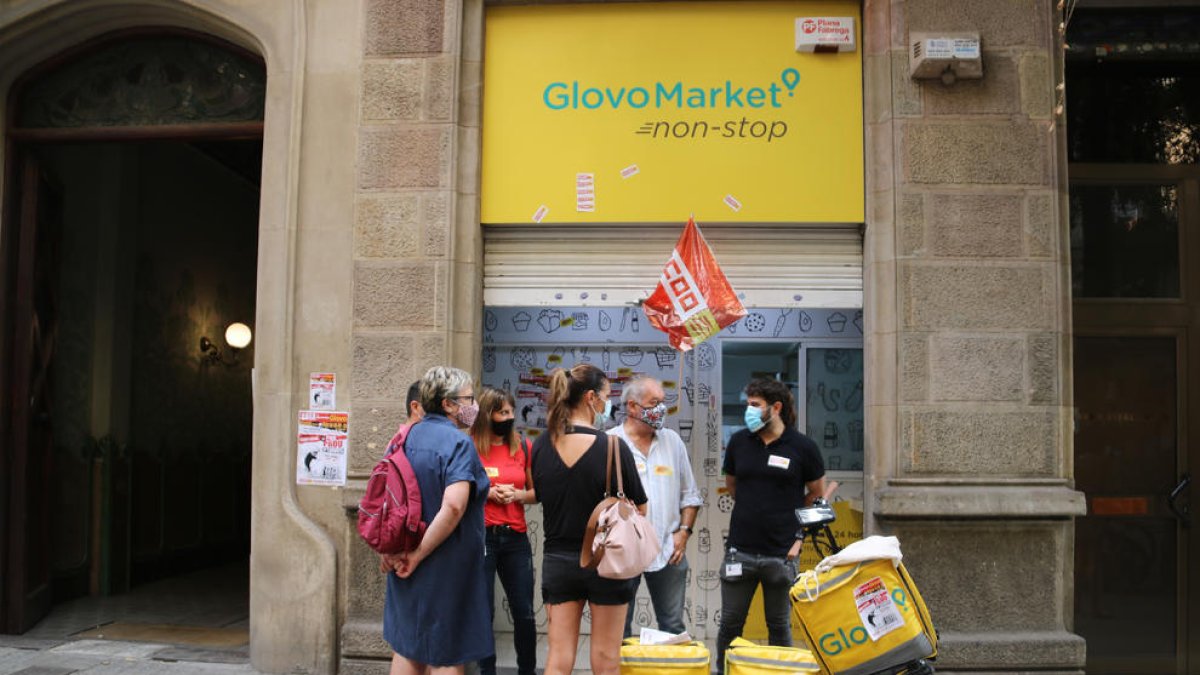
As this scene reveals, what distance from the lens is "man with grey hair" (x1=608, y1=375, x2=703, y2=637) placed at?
6.08 meters

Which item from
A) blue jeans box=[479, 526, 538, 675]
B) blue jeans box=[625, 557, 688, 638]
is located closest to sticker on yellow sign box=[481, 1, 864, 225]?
blue jeans box=[479, 526, 538, 675]

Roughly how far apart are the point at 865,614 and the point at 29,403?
6787mm

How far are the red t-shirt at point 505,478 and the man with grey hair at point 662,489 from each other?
609mm

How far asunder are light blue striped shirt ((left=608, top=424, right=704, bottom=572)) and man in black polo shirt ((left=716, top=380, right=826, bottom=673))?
12.5 inches

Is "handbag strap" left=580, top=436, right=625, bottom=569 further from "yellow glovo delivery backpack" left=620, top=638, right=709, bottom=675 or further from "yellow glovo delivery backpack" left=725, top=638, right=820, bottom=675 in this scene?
"yellow glovo delivery backpack" left=725, top=638, right=820, bottom=675

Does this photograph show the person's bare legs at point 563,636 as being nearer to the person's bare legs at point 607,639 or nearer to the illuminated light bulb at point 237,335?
the person's bare legs at point 607,639

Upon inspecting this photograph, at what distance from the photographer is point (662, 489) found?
6195mm

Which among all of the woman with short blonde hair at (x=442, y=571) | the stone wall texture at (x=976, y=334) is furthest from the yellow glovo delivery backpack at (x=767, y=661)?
the stone wall texture at (x=976, y=334)

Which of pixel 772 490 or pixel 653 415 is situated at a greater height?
pixel 653 415

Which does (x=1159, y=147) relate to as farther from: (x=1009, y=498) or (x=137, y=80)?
(x=137, y=80)

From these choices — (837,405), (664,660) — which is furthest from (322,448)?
(837,405)

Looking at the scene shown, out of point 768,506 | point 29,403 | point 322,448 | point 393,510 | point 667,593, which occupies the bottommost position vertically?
point 667,593

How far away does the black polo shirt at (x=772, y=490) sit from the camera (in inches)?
238

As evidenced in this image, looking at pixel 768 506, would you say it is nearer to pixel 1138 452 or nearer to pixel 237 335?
→ pixel 1138 452
